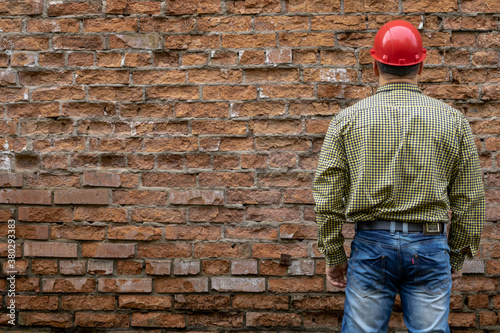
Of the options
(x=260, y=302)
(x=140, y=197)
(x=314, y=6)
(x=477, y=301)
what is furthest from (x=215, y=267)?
(x=314, y=6)

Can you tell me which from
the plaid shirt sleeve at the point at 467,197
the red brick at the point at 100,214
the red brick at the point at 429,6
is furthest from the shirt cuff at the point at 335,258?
the red brick at the point at 429,6

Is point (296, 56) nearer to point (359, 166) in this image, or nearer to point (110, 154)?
point (359, 166)

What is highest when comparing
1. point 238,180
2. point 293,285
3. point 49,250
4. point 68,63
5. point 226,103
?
point 68,63

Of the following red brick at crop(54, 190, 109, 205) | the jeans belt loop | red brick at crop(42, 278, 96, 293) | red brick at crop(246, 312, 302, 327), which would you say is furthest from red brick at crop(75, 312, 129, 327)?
the jeans belt loop

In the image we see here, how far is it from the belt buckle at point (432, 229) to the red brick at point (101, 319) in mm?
1827

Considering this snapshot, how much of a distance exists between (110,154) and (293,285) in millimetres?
1348

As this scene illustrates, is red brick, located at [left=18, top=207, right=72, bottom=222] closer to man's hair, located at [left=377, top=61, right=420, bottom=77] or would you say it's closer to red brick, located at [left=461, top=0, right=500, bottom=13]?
man's hair, located at [left=377, top=61, right=420, bottom=77]

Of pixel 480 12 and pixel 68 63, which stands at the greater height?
pixel 480 12

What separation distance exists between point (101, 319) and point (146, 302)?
11.8 inches

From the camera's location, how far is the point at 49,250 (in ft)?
8.75

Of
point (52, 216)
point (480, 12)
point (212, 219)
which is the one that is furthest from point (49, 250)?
point (480, 12)

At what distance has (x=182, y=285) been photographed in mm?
2631

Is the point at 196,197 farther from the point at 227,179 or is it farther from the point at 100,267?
the point at 100,267

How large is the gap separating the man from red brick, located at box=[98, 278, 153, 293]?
4.14 ft
